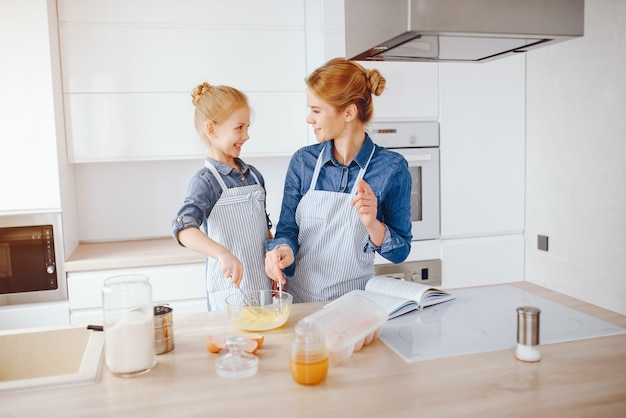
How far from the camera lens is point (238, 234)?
1.85 metres

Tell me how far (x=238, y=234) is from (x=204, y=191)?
0.64 ft

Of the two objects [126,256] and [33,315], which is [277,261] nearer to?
[126,256]

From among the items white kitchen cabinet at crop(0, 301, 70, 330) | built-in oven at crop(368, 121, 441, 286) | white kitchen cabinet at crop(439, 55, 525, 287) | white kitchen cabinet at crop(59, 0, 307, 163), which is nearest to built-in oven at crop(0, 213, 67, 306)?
white kitchen cabinet at crop(0, 301, 70, 330)

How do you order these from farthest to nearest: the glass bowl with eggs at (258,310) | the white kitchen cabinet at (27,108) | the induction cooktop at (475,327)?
the white kitchen cabinet at (27,108) → the glass bowl with eggs at (258,310) → the induction cooktop at (475,327)

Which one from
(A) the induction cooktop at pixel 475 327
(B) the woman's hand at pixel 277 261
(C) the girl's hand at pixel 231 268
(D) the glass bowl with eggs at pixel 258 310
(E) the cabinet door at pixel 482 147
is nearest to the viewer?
(A) the induction cooktop at pixel 475 327

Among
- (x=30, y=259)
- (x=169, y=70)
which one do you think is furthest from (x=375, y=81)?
(x=30, y=259)

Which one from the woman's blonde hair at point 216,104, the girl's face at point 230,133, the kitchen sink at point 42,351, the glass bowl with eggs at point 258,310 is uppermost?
the woman's blonde hair at point 216,104

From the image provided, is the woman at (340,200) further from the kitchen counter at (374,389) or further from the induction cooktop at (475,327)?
the kitchen counter at (374,389)

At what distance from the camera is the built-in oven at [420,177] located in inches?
111

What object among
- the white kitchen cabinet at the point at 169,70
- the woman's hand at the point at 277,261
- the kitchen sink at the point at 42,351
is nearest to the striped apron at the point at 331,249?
the woman's hand at the point at 277,261

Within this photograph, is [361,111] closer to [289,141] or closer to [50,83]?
[289,141]

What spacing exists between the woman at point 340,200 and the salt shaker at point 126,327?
0.63m

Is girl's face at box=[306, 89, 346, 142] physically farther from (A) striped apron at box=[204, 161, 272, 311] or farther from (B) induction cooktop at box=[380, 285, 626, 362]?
(B) induction cooktop at box=[380, 285, 626, 362]

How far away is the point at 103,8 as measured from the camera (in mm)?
2688
